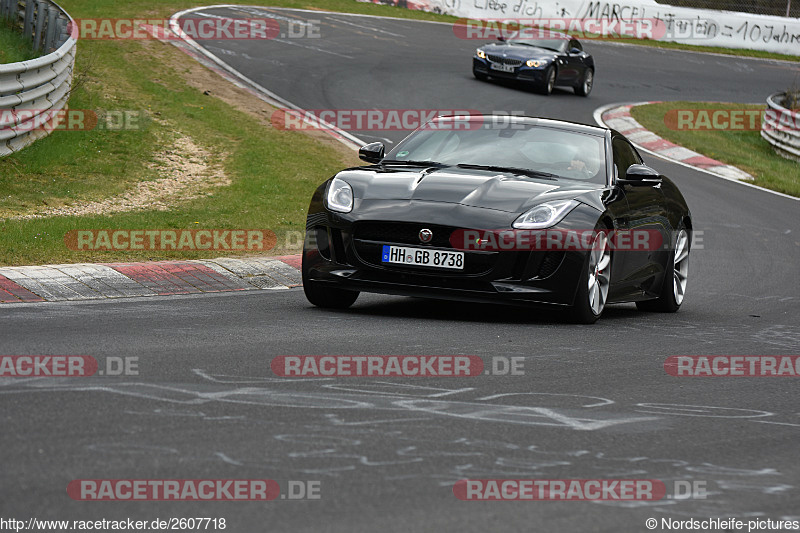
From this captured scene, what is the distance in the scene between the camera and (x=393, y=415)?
16.5ft

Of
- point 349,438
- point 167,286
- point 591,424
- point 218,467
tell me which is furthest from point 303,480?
point 167,286

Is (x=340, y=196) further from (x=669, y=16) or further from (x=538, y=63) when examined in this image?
(x=669, y=16)

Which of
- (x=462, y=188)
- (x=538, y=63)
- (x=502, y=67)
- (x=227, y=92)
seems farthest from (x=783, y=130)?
(x=462, y=188)

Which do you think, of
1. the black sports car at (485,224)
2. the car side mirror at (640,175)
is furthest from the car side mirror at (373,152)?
the car side mirror at (640,175)

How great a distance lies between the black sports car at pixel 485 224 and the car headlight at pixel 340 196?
0.01 meters

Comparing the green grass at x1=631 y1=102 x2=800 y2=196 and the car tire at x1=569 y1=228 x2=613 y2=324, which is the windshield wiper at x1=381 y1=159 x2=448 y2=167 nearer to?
the car tire at x1=569 y1=228 x2=613 y2=324

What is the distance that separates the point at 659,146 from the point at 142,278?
15461 mm

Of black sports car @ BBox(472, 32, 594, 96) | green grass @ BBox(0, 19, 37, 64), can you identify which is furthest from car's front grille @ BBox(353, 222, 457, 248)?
black sports car @ BBox(472, 32, 594, 96)

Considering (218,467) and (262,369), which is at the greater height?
(218,467)

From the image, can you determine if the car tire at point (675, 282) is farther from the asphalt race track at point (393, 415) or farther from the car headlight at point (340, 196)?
the car headlight at point (340, 196)

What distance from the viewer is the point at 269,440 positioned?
4.52m

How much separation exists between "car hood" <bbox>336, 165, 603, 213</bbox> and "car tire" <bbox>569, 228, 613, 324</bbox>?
1.03 feet

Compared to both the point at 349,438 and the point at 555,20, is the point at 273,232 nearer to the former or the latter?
the point at 349,438

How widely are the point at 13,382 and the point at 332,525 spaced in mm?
2149
